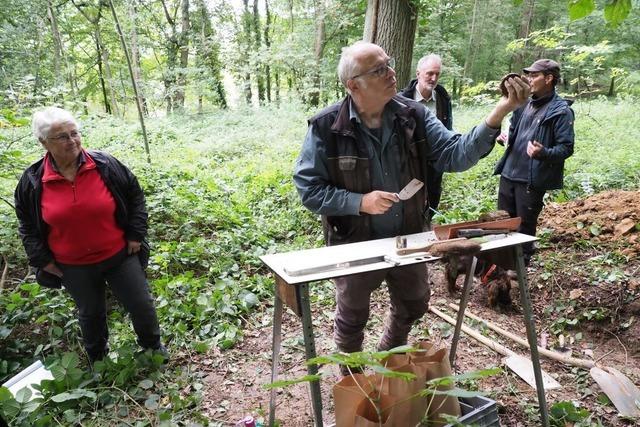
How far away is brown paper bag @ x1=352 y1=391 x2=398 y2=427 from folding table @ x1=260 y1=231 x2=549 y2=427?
281mm

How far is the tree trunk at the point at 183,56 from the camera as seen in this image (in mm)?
16797

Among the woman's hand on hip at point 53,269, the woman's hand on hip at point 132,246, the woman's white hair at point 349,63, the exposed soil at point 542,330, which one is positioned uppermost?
the woman's white hair at point 349,63

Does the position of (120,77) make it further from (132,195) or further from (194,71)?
(132,195)

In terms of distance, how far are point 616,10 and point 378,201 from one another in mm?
1500

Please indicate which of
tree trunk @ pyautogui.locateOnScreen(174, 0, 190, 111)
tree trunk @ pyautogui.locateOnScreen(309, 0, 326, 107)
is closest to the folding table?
tree trunk @ pyautogui.locateOnScreen(309, 0, 326, 107)

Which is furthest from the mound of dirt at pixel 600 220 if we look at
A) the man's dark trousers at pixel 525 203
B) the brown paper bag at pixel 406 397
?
the brown paper bag at pixel 406 397

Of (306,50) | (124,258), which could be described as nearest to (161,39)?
(306,50)

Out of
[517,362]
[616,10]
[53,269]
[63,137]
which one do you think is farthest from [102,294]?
[616,10]

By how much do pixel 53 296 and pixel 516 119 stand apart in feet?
16.0

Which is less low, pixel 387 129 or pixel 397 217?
pixel 387 129

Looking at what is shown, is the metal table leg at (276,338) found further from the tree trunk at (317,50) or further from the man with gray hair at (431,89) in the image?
the tree trunk at (317,50)

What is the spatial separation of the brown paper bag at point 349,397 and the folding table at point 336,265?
0.60ft

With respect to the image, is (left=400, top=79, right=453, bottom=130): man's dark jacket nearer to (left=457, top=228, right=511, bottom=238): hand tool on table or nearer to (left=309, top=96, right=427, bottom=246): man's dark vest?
(left=309, top=96, right=427, bottom=246): man's dark vest

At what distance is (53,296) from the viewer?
3822mm
